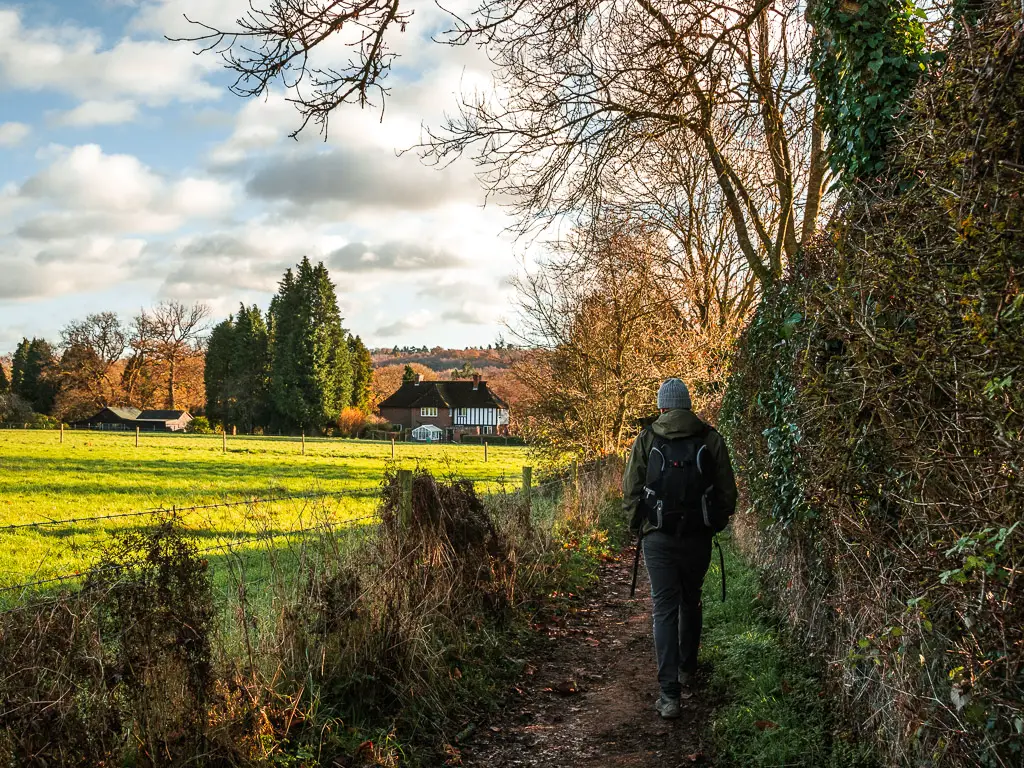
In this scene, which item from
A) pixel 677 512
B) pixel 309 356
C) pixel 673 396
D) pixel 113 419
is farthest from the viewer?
pixel 113 419

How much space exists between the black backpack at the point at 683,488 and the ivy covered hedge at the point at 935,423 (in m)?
0.75

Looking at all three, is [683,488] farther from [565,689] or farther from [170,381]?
[170,381]

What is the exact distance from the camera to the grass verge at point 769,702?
4.30 metres

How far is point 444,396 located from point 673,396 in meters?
88.7

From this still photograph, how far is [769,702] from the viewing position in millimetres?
5016

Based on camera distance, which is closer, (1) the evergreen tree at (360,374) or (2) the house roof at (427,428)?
(1) the evergreen tree at (360,374)

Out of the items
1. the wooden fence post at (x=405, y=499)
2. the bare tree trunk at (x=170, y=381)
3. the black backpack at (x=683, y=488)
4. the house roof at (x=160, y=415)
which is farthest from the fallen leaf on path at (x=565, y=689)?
the house roof at (x=160, y=415)

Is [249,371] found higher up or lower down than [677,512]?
higher up

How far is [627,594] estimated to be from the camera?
9367mm

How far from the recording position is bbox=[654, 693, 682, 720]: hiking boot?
5.27 metres

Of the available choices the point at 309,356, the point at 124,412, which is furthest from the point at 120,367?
the point at 309,356

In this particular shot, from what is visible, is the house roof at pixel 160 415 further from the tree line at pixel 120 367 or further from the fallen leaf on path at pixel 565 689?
the fallen leaf on path at pixel 565 689

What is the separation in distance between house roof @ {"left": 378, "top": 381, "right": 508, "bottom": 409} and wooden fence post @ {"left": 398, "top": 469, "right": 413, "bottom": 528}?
84.9 m

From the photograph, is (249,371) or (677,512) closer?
(677,512)
